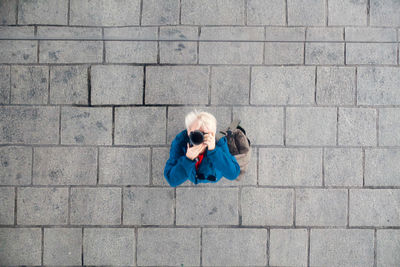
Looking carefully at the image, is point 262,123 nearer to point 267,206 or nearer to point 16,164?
point 267,206

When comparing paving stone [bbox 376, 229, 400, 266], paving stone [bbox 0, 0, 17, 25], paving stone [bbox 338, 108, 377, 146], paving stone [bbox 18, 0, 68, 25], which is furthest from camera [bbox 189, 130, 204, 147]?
paving stone [bbox 0, 0, 17, 25]

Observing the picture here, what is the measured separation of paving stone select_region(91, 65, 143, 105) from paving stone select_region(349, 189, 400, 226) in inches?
130

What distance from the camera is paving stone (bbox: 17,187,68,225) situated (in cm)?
385

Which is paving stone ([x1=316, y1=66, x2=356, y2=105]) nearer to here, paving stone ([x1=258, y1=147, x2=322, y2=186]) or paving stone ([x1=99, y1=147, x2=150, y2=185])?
paving stone ([x1=258, y1=147, x2=322, y2=186])

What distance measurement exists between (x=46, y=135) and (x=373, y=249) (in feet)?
15.6

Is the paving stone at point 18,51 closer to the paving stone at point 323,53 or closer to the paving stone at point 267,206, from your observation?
the paving stone at point 267,206

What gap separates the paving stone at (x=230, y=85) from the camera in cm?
387

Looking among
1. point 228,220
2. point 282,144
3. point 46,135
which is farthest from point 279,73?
point 46,135

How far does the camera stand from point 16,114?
387 cm

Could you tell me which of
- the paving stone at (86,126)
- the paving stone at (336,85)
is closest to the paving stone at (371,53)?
the paving stone at (336,85)

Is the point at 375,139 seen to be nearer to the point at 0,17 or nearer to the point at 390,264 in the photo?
the point at 390,264

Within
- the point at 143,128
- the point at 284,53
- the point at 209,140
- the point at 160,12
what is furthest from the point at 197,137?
the point at 160,12

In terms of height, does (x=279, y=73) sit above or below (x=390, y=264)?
above

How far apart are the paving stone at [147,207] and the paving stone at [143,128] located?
0.67 metres
